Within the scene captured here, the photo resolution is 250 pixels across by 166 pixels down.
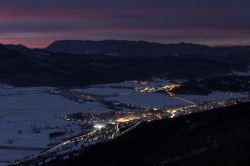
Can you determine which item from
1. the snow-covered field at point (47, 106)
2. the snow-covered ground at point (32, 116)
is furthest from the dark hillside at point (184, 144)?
the snow-covered ground at point (32, 116)

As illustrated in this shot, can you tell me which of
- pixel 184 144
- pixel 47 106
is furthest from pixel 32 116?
pixel 184 144

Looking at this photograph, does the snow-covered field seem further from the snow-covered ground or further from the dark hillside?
the dark hillside

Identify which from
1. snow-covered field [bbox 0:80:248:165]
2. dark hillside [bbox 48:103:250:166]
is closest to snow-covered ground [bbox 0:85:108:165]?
snow-covered field [bbox 0:80:248:165]

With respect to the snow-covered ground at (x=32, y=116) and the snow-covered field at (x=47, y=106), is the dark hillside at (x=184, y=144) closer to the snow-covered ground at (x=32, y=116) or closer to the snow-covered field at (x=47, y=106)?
the snow-covered field at (x=47, y=106)

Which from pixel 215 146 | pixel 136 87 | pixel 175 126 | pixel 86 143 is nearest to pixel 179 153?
pixel 215 146

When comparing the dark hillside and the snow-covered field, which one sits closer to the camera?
the dark hillside

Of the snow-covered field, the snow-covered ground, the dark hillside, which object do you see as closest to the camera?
the dark hillside

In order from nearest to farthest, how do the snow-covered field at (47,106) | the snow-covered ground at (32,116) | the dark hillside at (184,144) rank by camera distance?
1. the dark hillside at (184,144)
2. the snow-covered ground at (32,116)
3. the snow-covered field at (47,106)

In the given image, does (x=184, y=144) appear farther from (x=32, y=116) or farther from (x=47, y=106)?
(x=47, y=106)

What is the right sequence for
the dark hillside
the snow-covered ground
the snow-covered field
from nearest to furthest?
the dark hillside, the snow-covered ground, the snow-covered field

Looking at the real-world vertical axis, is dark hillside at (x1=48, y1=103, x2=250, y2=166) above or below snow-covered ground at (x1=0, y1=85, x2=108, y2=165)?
above

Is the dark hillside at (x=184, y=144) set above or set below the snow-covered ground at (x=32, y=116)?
above

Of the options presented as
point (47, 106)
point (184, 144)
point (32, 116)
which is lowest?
point (47, 106)
